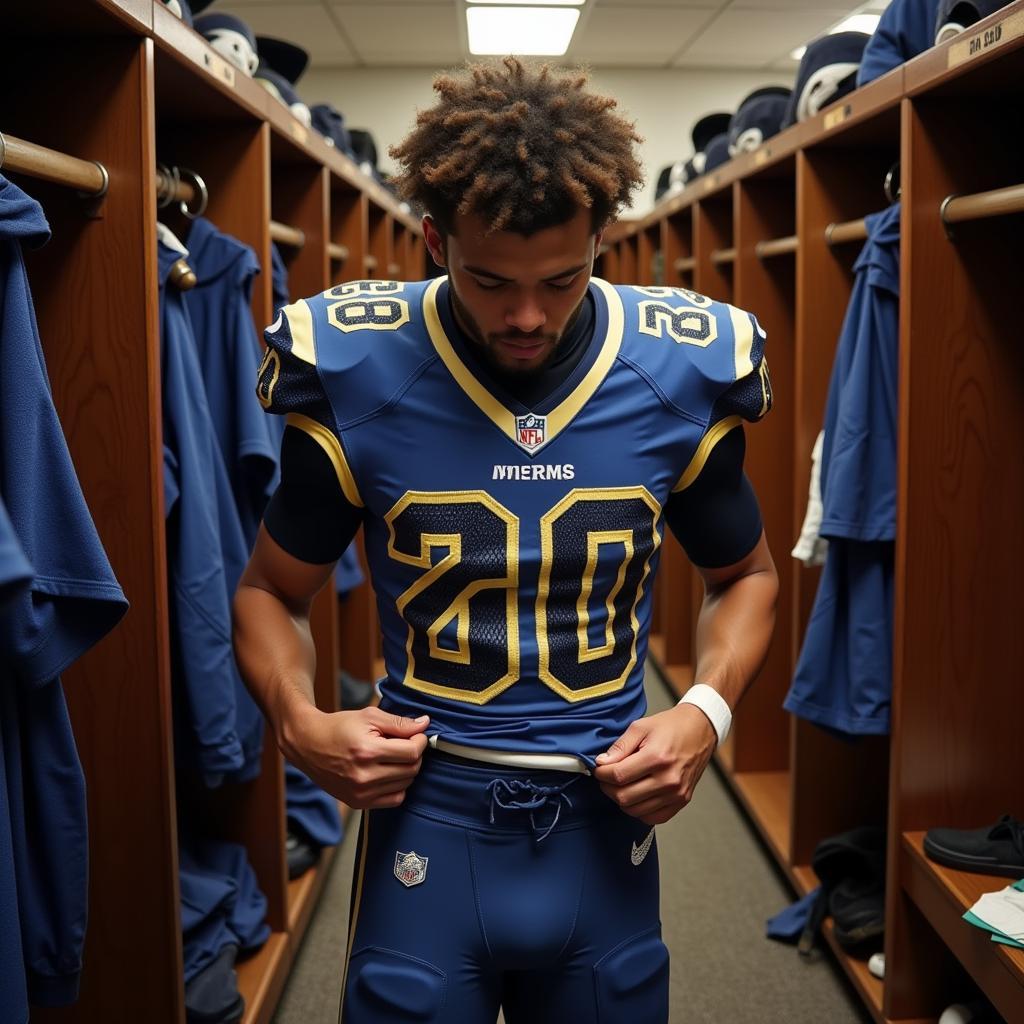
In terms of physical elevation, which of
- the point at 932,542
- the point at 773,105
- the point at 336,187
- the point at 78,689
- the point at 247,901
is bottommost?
the point at 247,901

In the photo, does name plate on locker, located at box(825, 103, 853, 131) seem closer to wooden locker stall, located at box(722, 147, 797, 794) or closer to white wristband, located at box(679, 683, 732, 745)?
wooden locker stall, located at box(722, 147, 797, 794)

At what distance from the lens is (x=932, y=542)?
6.19 feet

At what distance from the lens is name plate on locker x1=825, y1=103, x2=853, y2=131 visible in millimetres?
2098

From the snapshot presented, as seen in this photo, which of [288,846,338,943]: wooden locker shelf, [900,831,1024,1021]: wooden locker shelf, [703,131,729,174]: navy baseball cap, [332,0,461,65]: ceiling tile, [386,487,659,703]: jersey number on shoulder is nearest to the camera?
[386,487,659,703]: jersey number on shoulder

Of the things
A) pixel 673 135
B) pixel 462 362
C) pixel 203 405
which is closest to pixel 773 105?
pixel 203 405

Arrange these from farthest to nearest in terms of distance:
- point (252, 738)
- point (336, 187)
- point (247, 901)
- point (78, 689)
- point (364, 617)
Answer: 1. point (364, 617)
2. point (336, 187)
3. point (247, 901)
4. point (252, 738)
5. point (78, 689)

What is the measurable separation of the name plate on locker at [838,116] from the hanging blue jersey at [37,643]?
4.95ft

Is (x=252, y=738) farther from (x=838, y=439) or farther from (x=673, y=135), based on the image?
(x=673, y=135)

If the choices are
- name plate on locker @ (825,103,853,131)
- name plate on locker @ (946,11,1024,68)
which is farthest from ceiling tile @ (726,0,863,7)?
name plate on locker @ (946,11,1024,68)

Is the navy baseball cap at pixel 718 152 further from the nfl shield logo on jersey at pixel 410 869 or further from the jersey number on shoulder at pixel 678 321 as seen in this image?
the nfl shield logo on jersey at pixel 410 869

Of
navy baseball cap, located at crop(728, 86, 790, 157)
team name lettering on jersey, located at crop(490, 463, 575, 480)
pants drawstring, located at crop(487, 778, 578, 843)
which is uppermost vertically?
navy baseball cap, located at crop(728, 86, 790, 157)

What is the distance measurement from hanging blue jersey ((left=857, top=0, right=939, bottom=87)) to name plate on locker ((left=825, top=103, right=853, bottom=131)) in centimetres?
6

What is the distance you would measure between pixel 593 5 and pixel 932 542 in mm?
4921

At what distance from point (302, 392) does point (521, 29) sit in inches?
→ 231
